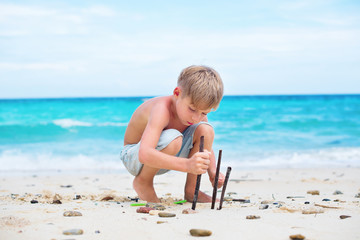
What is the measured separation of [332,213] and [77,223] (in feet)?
5.91

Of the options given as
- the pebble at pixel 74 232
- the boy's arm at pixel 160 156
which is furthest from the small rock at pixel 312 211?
the pebble at pixel 74 232

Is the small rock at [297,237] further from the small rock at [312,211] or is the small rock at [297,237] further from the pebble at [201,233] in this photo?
the small rock at [312,211]

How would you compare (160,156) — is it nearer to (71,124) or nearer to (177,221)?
(177,221)

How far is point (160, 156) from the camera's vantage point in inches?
114

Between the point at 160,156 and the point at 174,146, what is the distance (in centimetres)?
33

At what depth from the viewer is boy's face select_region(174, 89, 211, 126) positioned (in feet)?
9.91

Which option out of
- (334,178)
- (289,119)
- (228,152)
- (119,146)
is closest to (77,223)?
(334,178)

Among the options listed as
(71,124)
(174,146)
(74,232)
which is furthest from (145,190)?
(71,124)

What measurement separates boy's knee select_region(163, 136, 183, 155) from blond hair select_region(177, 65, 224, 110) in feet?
1.26

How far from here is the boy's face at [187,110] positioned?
302 centimetres

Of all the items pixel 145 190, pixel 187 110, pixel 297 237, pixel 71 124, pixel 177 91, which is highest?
pixel 177 91

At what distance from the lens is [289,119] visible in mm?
19750

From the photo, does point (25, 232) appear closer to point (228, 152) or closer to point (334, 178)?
point (334, 178)

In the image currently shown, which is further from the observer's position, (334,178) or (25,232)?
(334,178)
